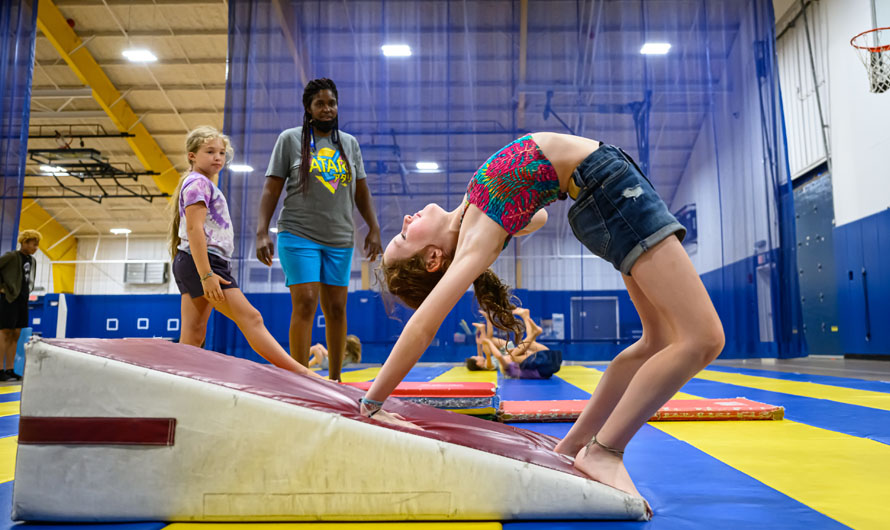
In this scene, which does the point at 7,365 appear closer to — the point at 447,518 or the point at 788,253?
the point at 447,518

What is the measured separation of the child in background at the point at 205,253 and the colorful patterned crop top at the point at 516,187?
1.20 m

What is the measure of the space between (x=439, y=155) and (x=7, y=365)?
538 centimetres

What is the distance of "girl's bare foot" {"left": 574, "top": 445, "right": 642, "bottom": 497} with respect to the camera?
119 cm

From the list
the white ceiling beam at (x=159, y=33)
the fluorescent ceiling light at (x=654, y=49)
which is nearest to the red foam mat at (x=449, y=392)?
the fluorescent ceiling light at (x=654, y=49)

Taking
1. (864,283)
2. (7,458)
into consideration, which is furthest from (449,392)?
(864,283)

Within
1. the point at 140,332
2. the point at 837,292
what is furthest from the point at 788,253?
the point at 140,332

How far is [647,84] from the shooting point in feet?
26.7

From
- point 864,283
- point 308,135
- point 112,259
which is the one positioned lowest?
point 864,283

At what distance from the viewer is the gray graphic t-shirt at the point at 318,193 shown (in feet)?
9.59

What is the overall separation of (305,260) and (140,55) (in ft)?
34.1

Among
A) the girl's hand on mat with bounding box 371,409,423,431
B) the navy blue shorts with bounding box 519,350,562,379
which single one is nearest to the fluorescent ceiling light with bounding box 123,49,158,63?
the navy blue shorts with bounding box 519,350,562,379

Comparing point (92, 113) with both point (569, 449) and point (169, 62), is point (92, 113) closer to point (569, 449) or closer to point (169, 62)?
point (169, 62)

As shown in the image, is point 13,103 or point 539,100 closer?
point 13,103

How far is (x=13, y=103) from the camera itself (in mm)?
7395
